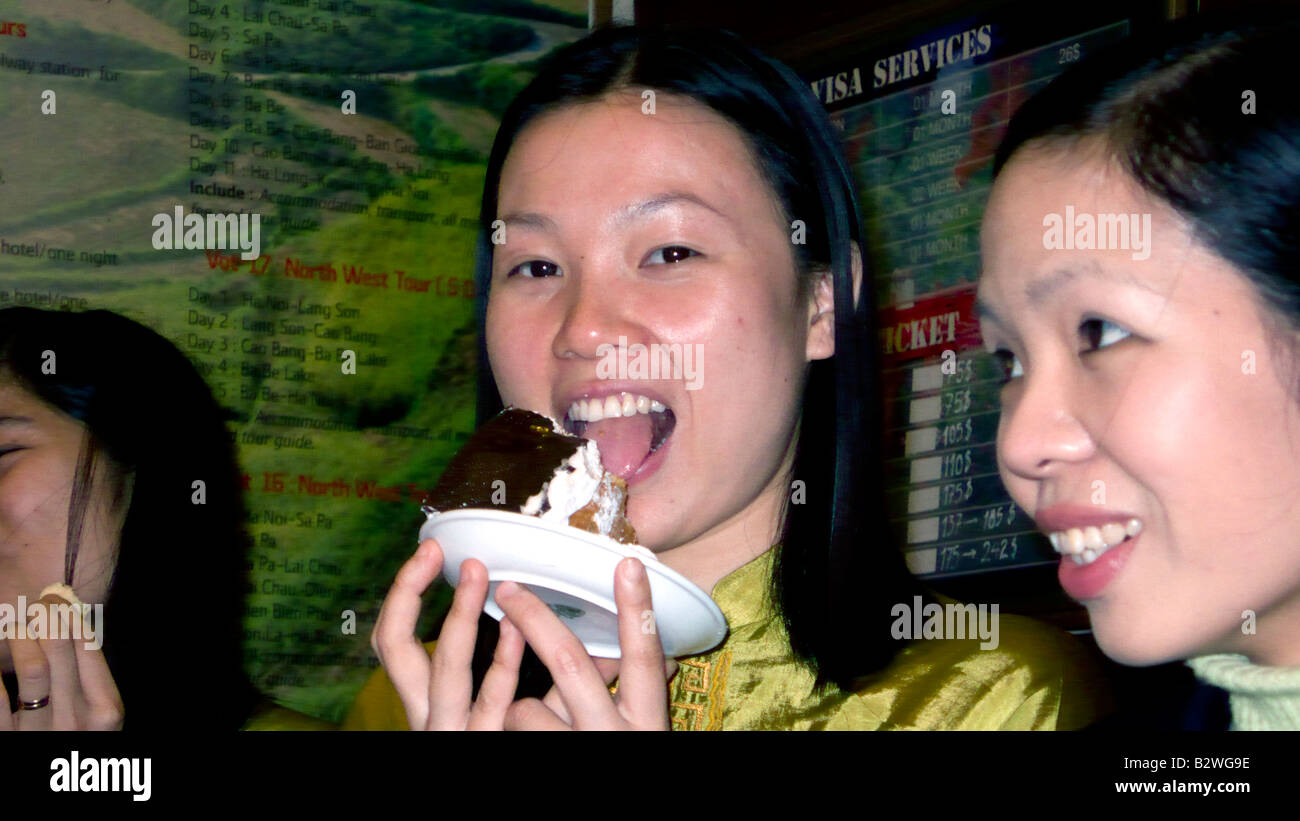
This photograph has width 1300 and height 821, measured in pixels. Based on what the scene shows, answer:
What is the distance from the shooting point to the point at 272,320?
2234mm

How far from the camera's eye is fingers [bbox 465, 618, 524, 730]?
3.83ft

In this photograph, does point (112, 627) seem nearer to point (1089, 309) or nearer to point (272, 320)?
point (272, 320)

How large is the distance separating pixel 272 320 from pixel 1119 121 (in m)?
1.52

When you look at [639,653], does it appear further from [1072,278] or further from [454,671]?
[1072,278]

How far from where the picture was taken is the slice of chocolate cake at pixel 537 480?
1.15 meters

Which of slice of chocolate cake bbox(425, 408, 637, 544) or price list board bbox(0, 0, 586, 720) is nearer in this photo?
slice of chocolate cake bbox(425, 408, 637, 544)

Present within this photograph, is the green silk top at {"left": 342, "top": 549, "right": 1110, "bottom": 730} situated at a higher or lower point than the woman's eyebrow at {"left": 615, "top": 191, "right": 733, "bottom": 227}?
lower

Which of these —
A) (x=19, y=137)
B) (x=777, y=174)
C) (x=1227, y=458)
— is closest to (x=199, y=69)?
(x=19, y=137)

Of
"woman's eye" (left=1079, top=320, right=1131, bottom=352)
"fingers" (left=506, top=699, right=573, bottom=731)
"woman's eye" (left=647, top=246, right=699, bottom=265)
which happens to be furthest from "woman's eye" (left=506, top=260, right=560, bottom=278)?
"woman's eye" (left=1079, top=320, right=1131, bottom=352)

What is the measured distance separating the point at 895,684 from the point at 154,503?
1022 mm

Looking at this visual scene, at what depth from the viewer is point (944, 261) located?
208 centimetres

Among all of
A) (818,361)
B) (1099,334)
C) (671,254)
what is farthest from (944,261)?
(1099,334)

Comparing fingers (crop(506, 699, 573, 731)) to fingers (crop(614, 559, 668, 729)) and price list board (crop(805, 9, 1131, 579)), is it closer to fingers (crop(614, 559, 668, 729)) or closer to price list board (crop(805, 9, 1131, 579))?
fingers (crop(614, 559, 668, 729))
